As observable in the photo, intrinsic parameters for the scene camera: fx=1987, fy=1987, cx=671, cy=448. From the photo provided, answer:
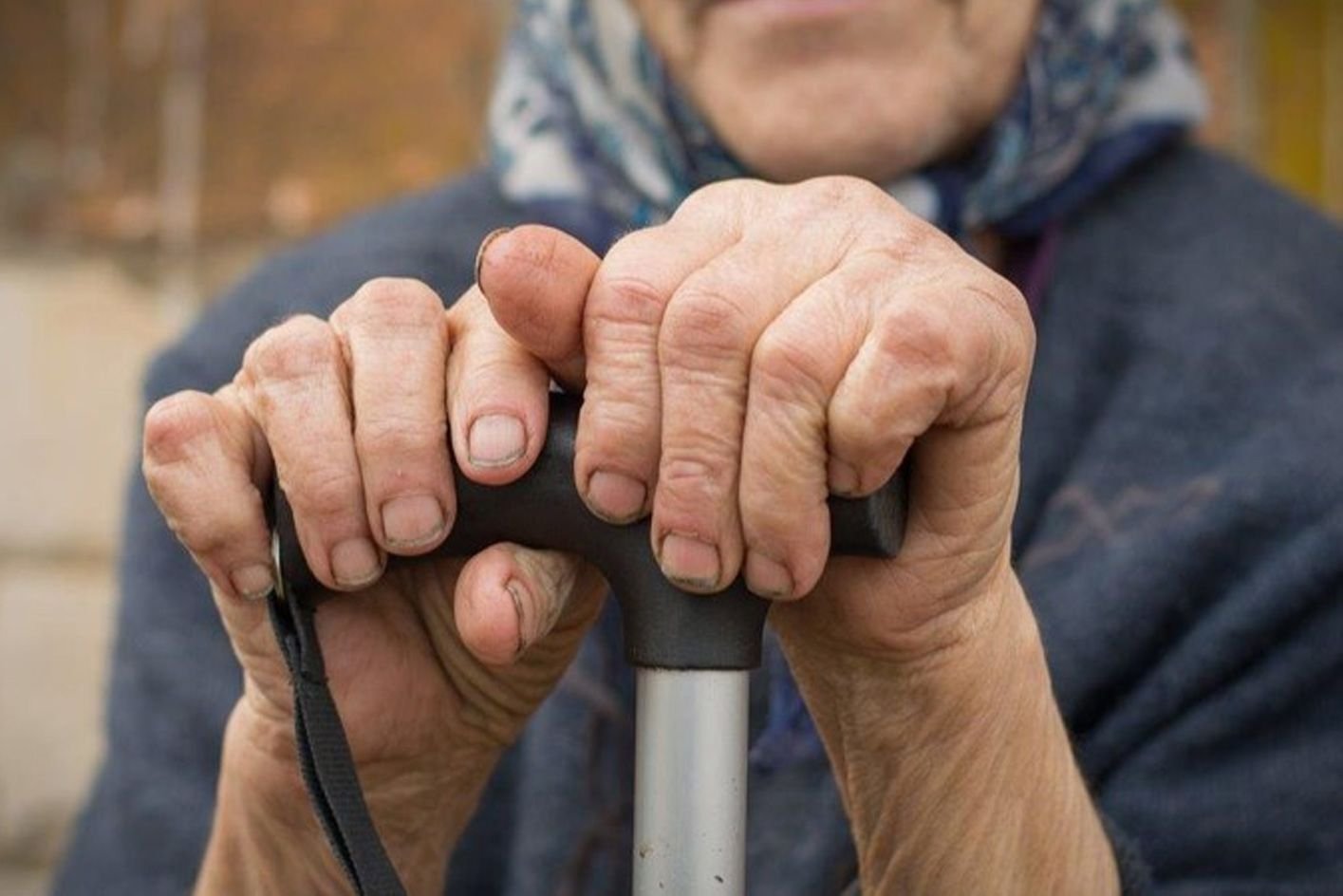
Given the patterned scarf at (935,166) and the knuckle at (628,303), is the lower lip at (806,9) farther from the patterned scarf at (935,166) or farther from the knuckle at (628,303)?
the knuckle at (628,303)

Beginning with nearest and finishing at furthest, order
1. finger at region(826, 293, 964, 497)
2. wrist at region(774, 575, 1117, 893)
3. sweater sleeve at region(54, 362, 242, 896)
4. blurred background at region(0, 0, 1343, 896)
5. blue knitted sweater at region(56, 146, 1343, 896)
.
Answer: finger at region(826, 293, 964, 497) < wrist at region(774, 575, 1117, 893) < blue knitted sweater at region(56, 146, 1343, 896) < sweater sleeve at region(54, 362, 242, 896) < blurred background at region(0, 0, 1343, 896)

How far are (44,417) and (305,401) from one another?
4.63 feet

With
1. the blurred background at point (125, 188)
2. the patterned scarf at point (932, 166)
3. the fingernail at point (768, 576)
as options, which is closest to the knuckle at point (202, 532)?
the fingernail at point (768, 576)

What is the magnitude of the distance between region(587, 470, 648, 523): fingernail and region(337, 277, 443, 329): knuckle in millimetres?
109

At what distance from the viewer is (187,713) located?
1281mm

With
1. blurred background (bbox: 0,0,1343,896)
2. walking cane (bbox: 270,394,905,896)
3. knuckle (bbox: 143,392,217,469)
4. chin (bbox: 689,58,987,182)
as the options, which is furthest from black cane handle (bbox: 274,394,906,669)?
blurred background (bbox: 0,0,1343,896)

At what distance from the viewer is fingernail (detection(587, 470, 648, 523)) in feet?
2.38

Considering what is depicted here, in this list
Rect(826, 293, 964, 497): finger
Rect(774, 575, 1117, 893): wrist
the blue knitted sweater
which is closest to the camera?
Rect(826, 293, 964, 497): finger

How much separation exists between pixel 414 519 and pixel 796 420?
0.16 meters

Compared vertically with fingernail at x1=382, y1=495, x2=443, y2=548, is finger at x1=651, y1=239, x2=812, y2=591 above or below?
above

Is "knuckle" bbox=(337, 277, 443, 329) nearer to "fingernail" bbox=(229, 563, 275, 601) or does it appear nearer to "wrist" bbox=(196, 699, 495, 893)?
"fingernail" bbox=(229, 563, 275, 601)

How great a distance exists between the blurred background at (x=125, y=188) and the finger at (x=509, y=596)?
124 centimetres

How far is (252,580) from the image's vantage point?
0.79m

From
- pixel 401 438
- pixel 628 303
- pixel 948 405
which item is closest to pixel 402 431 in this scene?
pixel 401 438
